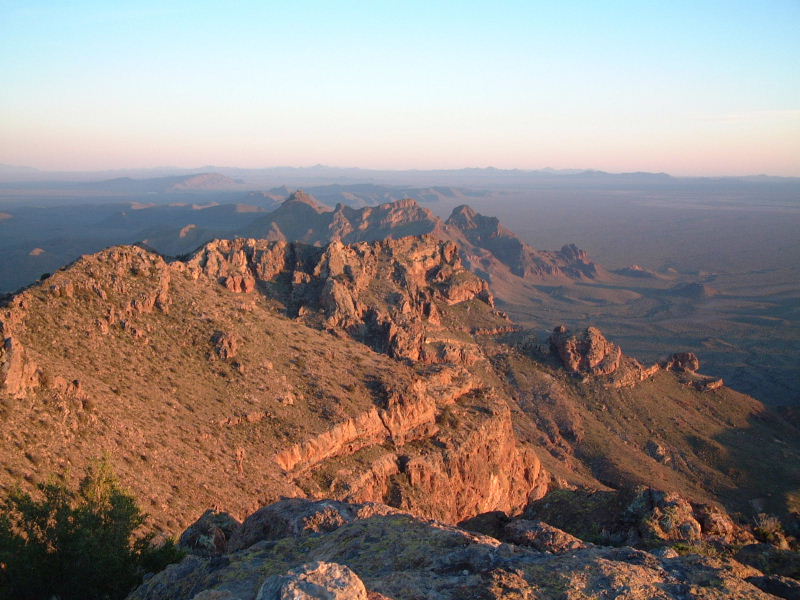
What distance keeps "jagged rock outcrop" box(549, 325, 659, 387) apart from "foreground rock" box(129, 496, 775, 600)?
58085 millimetres

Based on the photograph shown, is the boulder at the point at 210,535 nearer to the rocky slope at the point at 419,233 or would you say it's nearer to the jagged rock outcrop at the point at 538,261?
the rocky slope at the point at 419,233

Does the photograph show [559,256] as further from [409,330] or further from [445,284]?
[409,330]

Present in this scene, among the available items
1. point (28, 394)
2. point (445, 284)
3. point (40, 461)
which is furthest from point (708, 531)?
point (445, 284)

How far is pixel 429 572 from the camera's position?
417 inches

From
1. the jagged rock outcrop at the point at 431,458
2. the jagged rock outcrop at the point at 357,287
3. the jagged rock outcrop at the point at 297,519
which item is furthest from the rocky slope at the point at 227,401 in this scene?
the jagged rock outcrop at the point at 297,519

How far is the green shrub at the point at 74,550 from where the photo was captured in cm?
1385

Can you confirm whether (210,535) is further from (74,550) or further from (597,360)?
(597,360)

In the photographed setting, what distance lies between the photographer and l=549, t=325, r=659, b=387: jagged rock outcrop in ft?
223

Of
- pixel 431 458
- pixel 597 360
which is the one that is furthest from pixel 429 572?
pixel 597 360

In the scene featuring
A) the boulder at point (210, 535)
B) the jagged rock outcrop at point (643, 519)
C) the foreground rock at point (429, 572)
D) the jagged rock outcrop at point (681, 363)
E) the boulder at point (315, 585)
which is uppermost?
the boulder at point (315, 585)

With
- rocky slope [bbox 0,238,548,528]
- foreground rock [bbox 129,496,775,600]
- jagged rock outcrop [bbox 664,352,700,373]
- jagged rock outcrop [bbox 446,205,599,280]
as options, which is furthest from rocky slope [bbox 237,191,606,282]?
foreground rock [bbox 129,496,775,600]

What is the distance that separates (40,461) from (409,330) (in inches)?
1614

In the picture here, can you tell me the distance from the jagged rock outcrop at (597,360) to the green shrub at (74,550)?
2350 inches

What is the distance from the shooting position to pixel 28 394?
79.2ft
